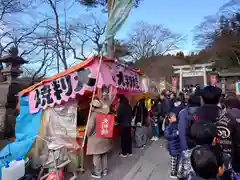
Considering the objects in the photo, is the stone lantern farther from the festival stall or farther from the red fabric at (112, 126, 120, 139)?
the red fabric at (112, 126, 120, 139)

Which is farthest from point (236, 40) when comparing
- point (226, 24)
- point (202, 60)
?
point (202, 60)

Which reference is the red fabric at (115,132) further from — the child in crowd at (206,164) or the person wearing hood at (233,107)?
the child in crowd at (206,164)

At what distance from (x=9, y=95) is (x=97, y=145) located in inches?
168

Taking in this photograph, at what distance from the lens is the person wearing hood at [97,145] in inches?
183

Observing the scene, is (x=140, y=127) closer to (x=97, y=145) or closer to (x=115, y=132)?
(x=115, y=132)

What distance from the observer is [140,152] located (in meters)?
6.64

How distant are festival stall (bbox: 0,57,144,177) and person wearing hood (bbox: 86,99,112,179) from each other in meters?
0.41

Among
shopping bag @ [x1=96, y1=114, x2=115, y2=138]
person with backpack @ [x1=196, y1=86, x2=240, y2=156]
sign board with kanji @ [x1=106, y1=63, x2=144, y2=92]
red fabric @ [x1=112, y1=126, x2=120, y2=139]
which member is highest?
sign board with kanji @ [x1=106, y1=63, x2=144, y2=92]

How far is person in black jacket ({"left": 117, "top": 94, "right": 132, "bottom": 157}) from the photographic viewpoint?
6102mm

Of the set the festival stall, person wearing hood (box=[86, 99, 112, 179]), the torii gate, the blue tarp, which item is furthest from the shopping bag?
the torii gate

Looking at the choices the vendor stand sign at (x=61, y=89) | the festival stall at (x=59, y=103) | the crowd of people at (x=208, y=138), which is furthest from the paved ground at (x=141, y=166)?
the vendor stand sign at (x=61, y=89)

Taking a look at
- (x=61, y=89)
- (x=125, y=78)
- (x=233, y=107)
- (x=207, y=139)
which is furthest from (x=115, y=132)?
(x=207, y=139)

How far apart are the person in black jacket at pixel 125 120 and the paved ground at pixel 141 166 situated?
0.89 ft

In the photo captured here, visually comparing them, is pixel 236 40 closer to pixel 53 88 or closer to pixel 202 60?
pixel 202 60
